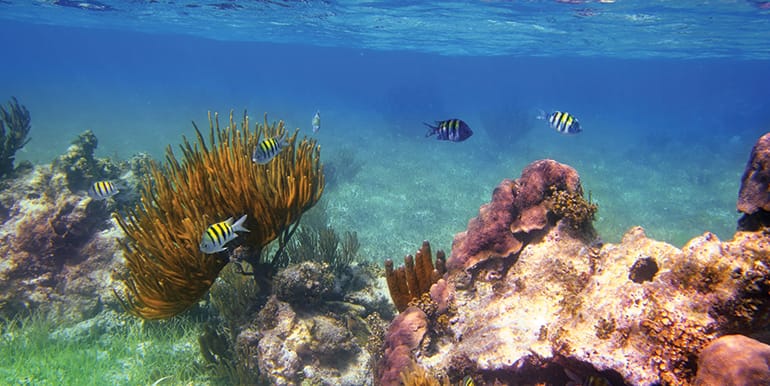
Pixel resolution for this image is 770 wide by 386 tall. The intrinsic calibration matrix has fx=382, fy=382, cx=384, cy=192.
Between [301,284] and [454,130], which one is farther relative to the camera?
[454,130]

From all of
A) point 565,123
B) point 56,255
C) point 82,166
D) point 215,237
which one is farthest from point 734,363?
point 82,166

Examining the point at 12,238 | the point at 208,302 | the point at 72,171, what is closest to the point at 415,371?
the point at 208,302

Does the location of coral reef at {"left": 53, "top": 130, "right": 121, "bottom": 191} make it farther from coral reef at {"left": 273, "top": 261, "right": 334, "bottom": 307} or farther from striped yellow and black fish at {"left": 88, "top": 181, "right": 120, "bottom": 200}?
coral reef at {"left": 273, "top": 261, "right": 334, "bottom": 307}

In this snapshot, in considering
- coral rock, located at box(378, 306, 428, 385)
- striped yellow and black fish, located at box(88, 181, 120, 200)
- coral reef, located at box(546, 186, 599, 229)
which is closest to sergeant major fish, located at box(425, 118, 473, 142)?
coral reef, located at box(546, 186, 599, 229)

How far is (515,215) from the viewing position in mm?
5418

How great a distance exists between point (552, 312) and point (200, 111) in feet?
181

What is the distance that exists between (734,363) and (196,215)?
4.97 meters

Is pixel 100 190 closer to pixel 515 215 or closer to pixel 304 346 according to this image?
pixel 304 346

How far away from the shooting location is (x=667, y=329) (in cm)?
312

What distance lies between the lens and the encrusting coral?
431 cm

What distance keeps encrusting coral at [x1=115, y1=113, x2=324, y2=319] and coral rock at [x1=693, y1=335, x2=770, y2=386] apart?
13.9ft

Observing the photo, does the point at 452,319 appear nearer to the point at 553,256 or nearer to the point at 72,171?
the point at 553,256

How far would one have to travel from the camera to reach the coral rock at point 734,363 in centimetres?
247

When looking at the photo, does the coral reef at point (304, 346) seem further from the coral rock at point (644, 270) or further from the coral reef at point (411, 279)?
the coral rock at point (644, 270)
